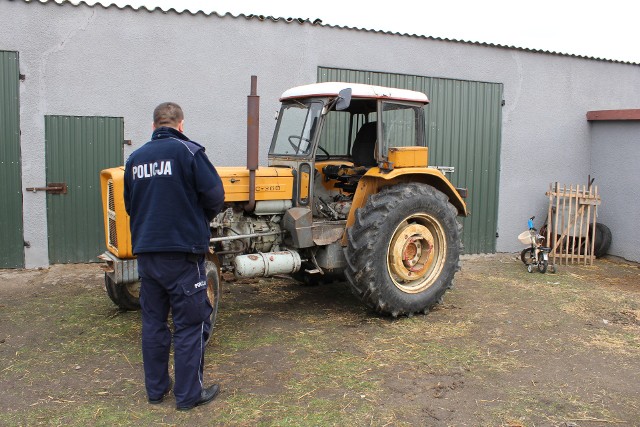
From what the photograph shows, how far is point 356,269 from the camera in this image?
556 centimetres

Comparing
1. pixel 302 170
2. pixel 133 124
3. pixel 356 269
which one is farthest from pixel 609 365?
pixel 133 124

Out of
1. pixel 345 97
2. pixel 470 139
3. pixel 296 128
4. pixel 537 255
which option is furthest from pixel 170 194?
pixel 470 139

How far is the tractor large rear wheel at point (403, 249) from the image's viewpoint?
5555 mm

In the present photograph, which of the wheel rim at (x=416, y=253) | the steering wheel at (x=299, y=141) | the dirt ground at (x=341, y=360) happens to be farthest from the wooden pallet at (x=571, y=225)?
the steering wheel at (x=299, y=141)

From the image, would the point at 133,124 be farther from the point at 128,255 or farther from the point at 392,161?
the point at 392,161

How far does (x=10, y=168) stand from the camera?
7.56 metres

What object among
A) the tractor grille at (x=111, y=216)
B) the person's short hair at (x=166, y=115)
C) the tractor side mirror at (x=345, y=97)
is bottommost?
the tractor grille at (x=111, y=216)

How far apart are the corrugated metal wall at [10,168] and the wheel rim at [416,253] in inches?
192

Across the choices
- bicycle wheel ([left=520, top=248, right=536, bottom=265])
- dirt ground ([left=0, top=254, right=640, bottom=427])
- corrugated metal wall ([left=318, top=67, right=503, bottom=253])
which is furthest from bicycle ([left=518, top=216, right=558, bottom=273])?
corrugated metal wall ([left=318, top=67, right=503, bottom=253])

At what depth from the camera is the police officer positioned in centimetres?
380

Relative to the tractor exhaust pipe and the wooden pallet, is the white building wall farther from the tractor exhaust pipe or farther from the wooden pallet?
the tractor exhaust pipe

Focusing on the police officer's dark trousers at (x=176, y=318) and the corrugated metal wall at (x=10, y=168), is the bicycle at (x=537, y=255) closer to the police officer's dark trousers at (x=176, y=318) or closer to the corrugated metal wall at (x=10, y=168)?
the police officer's dark trousers at (x=176, y=318)

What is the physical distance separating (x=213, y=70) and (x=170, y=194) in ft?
15.5

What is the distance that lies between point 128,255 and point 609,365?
4.01 metres
